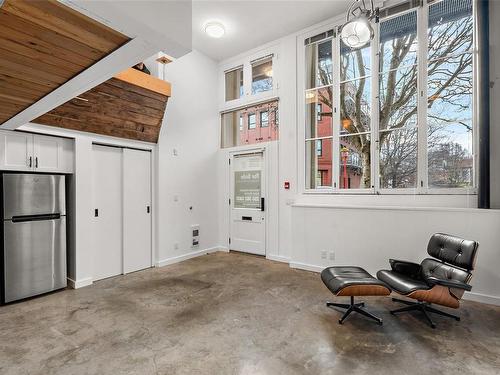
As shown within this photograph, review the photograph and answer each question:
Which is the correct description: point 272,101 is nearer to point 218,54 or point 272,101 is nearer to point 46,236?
point 218,54

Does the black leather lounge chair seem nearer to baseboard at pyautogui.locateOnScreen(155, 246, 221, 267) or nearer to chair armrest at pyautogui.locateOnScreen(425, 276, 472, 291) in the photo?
chair armrest at pyautogui.locateOnScreen(425, 276, 472, 291)

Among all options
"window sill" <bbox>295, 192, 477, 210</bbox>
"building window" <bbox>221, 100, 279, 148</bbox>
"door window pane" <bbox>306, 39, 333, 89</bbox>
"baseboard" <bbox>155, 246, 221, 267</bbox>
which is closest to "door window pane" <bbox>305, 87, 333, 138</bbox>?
"door window pane" <bbox>306, 39, 333, 89</bbox>

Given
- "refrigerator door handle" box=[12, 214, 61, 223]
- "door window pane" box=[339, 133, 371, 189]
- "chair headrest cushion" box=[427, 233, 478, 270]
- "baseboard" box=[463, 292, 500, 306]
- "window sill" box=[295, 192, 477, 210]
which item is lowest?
"baseboard" box=[463, 292, 500, 306]

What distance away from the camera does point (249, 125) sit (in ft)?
19.4

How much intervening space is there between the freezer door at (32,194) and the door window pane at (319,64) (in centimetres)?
439

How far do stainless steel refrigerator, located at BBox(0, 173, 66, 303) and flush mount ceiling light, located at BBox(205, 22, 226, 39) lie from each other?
3.37 m

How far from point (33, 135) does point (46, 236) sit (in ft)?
→ 4.39

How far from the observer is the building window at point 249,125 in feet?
18.2

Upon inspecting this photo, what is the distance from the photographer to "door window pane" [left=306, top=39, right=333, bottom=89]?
4.89m

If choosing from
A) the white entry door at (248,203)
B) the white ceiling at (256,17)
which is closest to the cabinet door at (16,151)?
the white ceiling at (256,17)

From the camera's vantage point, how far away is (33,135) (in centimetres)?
360

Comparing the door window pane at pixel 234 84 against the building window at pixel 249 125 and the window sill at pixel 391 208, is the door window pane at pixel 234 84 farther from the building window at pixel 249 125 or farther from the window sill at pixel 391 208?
the window sill at pixel 391 208

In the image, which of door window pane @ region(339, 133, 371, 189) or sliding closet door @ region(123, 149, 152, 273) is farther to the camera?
sliding closet door @ region(123, 149, 152, 273)

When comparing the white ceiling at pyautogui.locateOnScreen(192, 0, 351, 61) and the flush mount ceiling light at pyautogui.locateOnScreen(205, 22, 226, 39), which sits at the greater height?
the white ceiling at pyautogui.locateOnScreen(192, 0, 351, 61)
